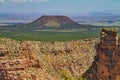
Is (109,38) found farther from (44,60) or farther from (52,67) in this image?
(44,60)

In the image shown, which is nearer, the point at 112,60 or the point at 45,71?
the point at 112,60

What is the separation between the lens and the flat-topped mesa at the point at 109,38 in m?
78.4

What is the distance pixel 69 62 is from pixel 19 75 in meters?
39.6

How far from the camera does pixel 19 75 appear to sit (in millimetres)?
80500

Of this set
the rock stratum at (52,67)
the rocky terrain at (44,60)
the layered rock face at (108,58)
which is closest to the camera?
the layered rock face at (108,58)

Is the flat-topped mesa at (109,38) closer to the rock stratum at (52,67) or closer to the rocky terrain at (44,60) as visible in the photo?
the rock stratum at (52,67)

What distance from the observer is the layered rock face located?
77.8 metres

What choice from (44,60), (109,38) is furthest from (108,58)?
(44,60)

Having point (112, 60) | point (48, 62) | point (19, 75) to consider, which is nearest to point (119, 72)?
point (112, 60)

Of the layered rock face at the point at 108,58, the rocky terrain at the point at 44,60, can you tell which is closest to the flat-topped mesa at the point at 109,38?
the layered rock face at the point at 108,58

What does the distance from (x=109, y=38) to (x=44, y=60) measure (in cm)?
3133

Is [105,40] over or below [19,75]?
over

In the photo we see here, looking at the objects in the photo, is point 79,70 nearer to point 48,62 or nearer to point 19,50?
point 48,62

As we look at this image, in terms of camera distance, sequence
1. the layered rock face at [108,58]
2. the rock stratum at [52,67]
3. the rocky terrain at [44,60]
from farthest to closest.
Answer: the rocky terrain at [44,60] → the rock stratum at [52,67] → the layered rock face at [108,58]
